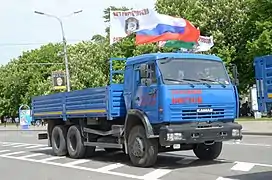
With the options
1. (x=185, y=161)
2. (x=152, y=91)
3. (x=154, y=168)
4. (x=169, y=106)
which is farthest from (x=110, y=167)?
(x=169, y=106)

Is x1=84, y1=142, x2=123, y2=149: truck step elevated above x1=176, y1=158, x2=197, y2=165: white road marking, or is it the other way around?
x1=84, y1=142, x2=123, y2=149: truck step

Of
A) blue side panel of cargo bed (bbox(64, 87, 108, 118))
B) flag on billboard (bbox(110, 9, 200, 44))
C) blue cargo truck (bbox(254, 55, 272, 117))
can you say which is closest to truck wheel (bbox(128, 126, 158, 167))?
blue side panel of cargo bed (bbox(64, 87, 108, 118))

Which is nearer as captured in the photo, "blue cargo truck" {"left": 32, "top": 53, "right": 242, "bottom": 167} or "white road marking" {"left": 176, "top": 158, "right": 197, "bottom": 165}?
"blue cargo truck" {"left": 32, "top": 53, "right": 242, "bottom": 167}

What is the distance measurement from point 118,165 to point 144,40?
17.4 feet

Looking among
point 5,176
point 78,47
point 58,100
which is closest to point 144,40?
point 58,100

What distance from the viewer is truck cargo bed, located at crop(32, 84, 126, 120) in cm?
1419

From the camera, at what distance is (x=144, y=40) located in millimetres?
17875

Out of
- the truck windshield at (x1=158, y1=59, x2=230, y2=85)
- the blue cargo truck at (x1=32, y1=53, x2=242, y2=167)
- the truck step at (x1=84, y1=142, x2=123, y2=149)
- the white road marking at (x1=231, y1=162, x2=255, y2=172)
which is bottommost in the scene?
the white road marking at (x1=231, y1=162, x2=255, y2=172)

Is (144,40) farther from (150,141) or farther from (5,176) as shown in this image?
(5,176)

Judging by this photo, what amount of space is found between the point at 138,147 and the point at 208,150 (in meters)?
2.33

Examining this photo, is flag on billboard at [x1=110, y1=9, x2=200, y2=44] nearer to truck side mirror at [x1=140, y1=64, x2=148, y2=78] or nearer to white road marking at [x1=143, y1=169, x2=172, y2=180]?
truck side mirror at [x1=140, y1=64, x2=148, y2=78]

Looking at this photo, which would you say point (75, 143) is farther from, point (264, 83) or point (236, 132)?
point (264, 83)

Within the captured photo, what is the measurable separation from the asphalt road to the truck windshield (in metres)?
2.12

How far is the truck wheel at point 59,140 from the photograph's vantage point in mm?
17483
